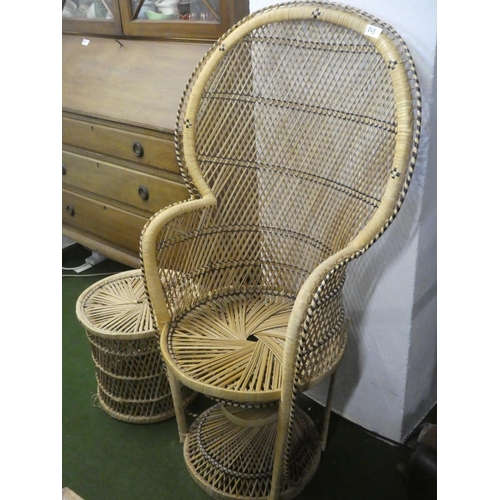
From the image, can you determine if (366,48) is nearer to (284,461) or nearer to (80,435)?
(284,461)

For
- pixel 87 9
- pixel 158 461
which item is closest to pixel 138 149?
pixel 87 9

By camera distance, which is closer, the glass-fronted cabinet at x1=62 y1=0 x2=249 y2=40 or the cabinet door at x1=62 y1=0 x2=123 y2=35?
the glass-fronted cabinet at x1=62 y1=0 x2=249 y2=40

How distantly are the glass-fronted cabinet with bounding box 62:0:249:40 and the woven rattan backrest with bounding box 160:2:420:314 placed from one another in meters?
0.38

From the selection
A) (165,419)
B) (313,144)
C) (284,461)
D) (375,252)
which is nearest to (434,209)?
(375,252)

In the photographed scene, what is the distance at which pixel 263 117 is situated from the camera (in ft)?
4.86

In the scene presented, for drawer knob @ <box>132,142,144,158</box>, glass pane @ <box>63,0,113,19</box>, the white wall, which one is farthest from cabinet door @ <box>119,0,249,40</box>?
drawer knob @ <box>132,142,144,158</box>

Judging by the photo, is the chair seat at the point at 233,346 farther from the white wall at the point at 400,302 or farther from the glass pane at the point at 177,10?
the glass pane at the point at 177,10

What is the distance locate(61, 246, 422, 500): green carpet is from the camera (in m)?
1.42

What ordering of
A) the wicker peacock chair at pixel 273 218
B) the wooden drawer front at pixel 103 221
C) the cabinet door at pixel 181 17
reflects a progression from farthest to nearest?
the wooden drawer front at pixel 103 221, the cabinet door at pixel 181 17, the wicker peacock chair at pixel 273 218

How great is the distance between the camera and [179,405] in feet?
4.72

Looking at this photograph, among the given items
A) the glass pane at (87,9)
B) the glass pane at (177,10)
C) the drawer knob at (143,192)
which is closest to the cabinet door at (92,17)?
the glass pane at (87,9)

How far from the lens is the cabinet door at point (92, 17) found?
2.10m

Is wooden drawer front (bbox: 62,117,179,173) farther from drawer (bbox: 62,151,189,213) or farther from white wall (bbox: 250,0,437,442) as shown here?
white wall (bbox: 250,0,437,442)

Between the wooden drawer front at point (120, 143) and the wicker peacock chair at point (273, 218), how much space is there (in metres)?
0.28
